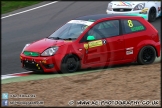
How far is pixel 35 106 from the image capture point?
7625 mm

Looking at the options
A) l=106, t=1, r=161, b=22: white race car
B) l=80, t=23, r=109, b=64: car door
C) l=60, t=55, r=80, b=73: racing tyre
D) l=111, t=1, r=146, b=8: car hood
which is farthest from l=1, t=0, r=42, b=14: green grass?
l=60, t=55, r=80, b=73: racing tyre

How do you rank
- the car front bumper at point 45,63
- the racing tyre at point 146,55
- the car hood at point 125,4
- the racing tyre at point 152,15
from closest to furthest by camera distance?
the car front bumper at point 45,63, the racing tyre at point 146,55, the car hood at point 125,4, the racing tyre at point 152,15

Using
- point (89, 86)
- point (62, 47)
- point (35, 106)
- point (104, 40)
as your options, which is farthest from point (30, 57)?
point (35, 106)

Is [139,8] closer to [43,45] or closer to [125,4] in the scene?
[125,4]

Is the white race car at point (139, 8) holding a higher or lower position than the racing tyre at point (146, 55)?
higher

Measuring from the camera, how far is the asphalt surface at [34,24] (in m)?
13.9

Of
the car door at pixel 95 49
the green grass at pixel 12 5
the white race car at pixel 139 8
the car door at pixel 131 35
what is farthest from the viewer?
the green grass at pixel 12 5

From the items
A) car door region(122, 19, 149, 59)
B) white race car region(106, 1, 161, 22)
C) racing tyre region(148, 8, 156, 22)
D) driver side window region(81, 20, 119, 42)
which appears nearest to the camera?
driver side window region(81, 20, 119, 42)

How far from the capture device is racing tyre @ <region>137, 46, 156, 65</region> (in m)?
12.0

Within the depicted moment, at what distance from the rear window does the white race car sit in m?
5.37

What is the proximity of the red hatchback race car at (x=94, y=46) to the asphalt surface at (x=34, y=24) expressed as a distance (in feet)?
3.92

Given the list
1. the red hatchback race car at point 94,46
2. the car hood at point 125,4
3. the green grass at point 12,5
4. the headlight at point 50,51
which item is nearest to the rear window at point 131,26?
the red hatchback race car at point 94,46

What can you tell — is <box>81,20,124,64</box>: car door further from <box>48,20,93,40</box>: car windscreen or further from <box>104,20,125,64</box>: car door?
<box>48,20,93,40</box>: car windscreen

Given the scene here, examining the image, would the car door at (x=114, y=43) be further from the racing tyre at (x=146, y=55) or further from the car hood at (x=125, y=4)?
the car hood at (x=125, y=4)
